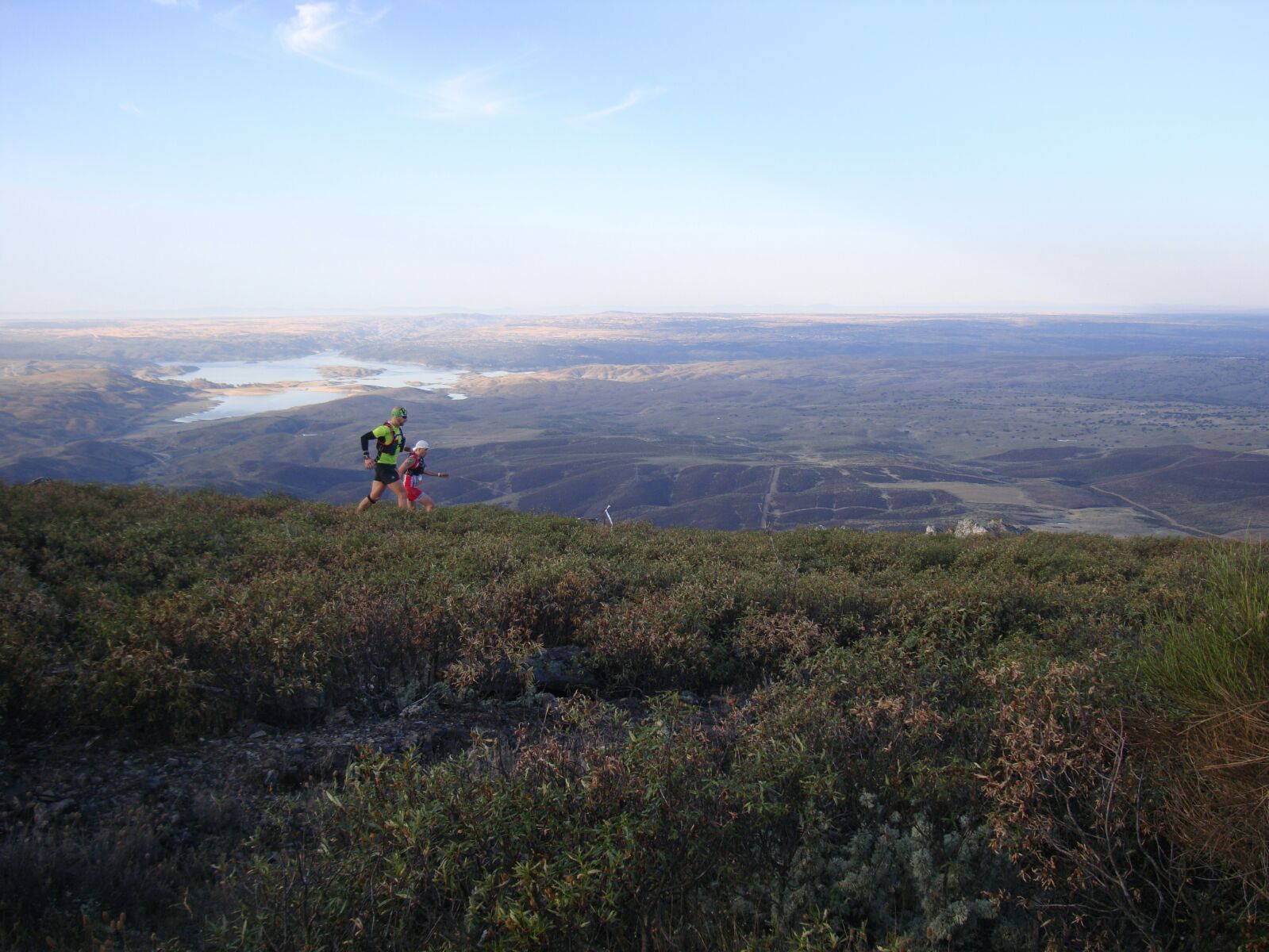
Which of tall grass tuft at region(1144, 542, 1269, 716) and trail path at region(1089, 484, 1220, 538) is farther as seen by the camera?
trail path at region(1089, 484, 1220, 538)

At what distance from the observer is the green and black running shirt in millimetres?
11414

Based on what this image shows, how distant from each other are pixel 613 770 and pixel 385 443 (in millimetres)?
9756

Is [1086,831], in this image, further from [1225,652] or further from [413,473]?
[413,473]

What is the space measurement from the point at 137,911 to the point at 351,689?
2.00 meters

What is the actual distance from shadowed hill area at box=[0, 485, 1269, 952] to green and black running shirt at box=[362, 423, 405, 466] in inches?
226

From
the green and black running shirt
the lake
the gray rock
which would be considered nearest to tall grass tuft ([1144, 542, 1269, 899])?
the gray rock

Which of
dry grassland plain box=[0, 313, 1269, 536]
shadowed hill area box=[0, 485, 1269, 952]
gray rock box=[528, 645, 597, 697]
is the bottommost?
dry grassland plain box=[0, 313, 1269, 536]

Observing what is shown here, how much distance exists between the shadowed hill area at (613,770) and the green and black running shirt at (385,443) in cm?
574

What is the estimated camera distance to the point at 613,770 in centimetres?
267

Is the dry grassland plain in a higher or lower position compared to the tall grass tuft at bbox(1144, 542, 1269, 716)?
lower

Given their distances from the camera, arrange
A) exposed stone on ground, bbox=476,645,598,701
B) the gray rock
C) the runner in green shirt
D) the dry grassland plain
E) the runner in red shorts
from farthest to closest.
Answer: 1. the dry grassland plain
2. the runner in red shorts
3. the runner in green shirt
4. the gray rock
5. exposed stone on ground, bbox=476,645,598,701

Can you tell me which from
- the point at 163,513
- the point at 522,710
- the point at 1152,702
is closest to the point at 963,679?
the point at 1152,702

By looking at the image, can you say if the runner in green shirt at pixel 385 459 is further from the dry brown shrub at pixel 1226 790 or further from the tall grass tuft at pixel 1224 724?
the dry brown shrub at pixel 1226 790

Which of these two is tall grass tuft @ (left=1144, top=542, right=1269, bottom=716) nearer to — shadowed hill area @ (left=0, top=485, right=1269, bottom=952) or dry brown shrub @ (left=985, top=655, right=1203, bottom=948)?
shadowed hill area @ (left=0, top=485, right=1269, bottom=952)
